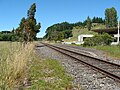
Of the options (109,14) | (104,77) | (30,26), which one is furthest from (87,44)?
(109,14)

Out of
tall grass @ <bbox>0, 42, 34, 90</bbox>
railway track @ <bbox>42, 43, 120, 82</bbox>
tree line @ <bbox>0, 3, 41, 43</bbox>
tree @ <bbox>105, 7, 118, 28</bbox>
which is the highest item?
tree @ <bbox>105, 7, 118, 28</bbox>

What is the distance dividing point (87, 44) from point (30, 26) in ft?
40.8

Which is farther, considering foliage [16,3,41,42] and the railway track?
foliage [16,3,41,42]

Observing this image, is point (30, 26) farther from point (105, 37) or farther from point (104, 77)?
point (104, 77)

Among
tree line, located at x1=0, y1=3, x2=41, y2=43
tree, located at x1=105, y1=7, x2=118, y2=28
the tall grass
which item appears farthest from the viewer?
tree, located at x1=105, y1=7, x2=118, y2=28

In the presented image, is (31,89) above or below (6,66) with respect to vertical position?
below

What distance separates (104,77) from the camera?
10953 mm

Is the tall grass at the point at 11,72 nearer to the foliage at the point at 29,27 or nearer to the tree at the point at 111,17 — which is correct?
the foliage at the point at 29,27

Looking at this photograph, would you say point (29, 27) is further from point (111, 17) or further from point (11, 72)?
point (111, 17)

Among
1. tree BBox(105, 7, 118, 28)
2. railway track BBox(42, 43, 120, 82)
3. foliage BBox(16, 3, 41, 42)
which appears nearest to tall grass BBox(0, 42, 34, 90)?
railway track BBox(42, 43, 120, 82)

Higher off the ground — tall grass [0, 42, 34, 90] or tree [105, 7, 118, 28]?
tree [105, 7, 118, 28]

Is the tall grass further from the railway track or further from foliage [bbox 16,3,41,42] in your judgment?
foliage [bbox 16,3,41,42]

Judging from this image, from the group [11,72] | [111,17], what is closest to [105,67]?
[11,72]

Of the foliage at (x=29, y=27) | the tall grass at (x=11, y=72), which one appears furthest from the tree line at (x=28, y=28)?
the tall grass at (x=11, y=72)
